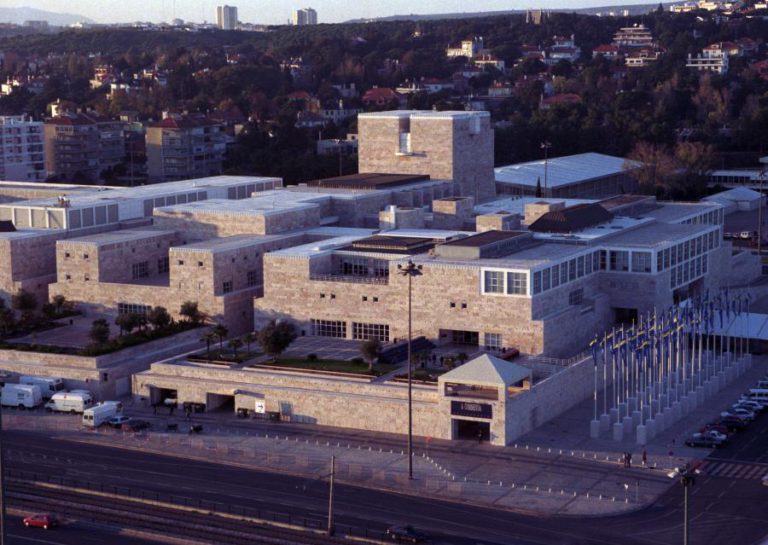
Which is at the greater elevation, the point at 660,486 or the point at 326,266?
the point at 326,266

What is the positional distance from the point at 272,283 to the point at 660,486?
81.4 feet

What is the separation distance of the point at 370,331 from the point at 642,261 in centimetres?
1390

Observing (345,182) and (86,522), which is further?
(345,182)

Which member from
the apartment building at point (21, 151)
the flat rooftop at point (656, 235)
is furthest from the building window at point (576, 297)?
the apartment building at point (21, 151)

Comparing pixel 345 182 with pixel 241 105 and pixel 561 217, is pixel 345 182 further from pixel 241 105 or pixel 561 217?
pixel 241 105

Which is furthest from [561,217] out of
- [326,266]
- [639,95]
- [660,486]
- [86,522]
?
[639,95]

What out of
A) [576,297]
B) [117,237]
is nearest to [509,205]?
[576,297]

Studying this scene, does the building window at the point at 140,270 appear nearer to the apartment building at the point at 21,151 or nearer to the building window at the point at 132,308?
the building window at the point at 132,308

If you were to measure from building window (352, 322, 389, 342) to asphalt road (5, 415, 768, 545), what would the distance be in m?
15.1

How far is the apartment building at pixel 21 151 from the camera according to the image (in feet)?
415

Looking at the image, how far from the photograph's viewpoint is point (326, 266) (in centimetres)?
6825

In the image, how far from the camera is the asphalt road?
4409 cm

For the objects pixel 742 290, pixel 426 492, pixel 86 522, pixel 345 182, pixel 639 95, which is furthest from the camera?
pixel 639 95

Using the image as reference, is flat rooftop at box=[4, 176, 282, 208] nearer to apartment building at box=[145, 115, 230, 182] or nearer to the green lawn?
the green lawn
